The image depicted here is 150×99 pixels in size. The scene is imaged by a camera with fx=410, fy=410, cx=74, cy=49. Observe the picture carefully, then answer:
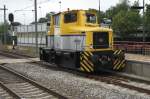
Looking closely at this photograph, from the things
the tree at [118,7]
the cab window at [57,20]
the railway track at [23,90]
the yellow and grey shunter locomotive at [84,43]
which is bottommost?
the railway track at [23,90]

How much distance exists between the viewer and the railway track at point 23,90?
46.9ft

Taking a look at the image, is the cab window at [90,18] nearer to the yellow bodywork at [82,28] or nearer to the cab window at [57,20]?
the yellow bodywork at [82,28]

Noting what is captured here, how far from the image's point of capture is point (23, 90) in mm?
15891

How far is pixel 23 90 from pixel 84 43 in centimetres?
630

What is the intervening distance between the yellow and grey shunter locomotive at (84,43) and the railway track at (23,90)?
3.54 m

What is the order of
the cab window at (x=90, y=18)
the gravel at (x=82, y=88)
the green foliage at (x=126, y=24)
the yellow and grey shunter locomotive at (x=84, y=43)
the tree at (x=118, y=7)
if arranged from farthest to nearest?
the tree at (x=118, y=7), the green foliage at (x=126, y=24), the cab window at (x=90, y=18), the yellow and grey shunter locomotive at (x=84, y=43), the gravel at (x=82, y=88)

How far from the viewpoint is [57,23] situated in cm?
2417

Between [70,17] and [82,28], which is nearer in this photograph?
[82,28]

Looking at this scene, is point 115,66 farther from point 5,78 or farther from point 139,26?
point 139,26

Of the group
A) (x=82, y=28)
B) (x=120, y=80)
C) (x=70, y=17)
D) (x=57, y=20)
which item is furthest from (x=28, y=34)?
(x=120, y=80)

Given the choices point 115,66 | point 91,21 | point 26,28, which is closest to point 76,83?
point 115,66

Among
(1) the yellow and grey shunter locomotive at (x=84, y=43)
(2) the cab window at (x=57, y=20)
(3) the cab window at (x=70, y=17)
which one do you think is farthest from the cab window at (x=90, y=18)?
(2) the cab window at (x=57, y=20)

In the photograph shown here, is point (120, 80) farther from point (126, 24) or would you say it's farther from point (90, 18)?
point (126, 24)

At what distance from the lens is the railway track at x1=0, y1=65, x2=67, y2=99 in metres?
14.3
